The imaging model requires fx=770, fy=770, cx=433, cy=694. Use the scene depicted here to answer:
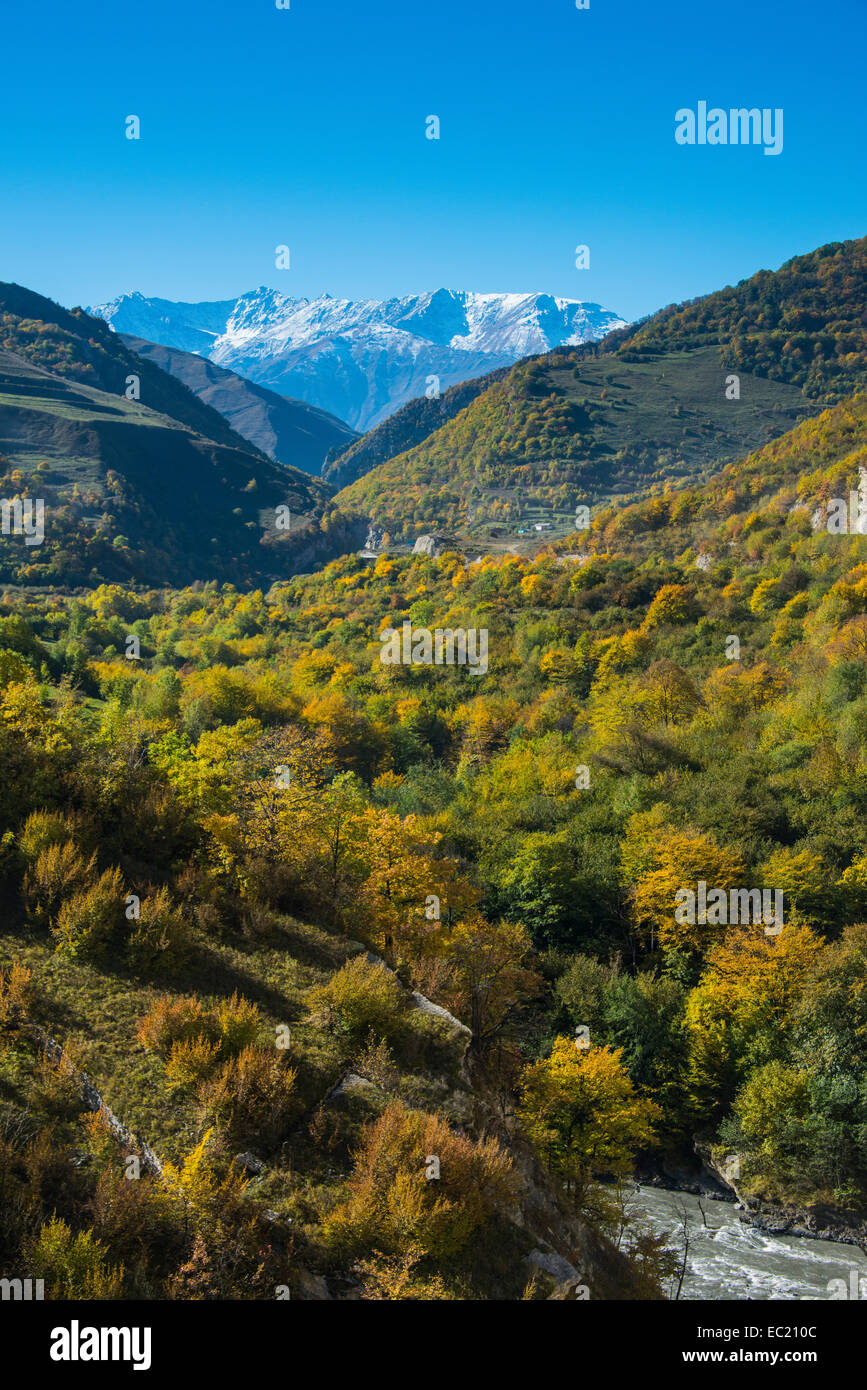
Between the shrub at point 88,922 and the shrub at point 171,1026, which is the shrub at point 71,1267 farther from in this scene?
the shrub at point 88,922

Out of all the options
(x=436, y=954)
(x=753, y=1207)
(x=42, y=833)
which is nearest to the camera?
(x=42, y=833)

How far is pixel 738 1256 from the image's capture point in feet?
79.5

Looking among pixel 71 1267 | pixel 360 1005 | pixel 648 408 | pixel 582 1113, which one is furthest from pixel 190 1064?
pixel 648 408

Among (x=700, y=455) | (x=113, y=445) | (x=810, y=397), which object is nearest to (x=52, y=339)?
(x=113, y=445)

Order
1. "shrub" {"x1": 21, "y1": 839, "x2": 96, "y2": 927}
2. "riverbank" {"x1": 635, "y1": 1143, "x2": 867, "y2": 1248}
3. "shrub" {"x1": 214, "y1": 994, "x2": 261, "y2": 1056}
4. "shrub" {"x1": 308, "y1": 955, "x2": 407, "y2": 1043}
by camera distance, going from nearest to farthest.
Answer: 1. "shrub" {"x1": 214, "y1": 994, "x2": 261, "y2": 1056}
2. "shrub" {"x1": 308, "y1": 955, "x2": 407, "y2": 1043}
3. "shrub" {"x1": 21, "y1": 839, "x2": 96, "y2": 927}
4. "riverbank" {"x1": 635, "y1": 1143, "x2": 867, "y2": 1248}

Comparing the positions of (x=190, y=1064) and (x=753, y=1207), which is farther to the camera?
(x=753, y=1207)

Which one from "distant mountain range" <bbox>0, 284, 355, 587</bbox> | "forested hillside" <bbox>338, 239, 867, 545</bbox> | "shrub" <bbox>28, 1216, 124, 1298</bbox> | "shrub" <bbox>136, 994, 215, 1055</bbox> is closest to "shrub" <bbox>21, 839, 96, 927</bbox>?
"shrub" <bbox>136, 994, 215, 1055</bbox>

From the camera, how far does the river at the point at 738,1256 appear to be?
73.7 feet

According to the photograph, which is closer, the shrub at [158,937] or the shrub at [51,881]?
the shrub at [158,937]

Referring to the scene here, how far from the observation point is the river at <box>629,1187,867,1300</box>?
22.5 m

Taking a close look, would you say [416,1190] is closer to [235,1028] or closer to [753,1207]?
[235,1028]

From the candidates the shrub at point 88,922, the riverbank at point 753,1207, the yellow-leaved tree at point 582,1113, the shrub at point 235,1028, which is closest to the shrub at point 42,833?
the shrub at point 88,922

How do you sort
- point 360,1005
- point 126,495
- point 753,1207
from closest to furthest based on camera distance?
point 360,1005 < point 753,1207 < point 126,495

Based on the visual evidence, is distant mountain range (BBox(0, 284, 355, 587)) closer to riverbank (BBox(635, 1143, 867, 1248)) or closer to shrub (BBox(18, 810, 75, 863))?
shrub (BBox(18, 810, 75, 863))
